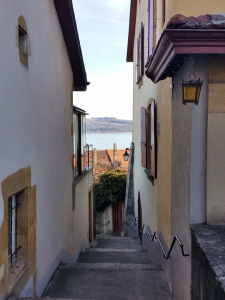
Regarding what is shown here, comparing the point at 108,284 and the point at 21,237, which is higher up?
the point at 21,237

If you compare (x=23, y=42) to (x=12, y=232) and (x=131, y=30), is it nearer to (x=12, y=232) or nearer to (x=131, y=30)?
(x=12, y=232)

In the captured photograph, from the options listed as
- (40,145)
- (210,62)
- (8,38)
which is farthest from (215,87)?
(40,145)

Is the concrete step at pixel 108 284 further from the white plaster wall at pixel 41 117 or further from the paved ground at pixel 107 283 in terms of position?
the white plaster wall at pixel 41 117

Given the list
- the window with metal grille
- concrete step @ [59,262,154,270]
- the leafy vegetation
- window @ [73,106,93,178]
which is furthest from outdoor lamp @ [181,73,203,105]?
Answer: the leafy vegetation

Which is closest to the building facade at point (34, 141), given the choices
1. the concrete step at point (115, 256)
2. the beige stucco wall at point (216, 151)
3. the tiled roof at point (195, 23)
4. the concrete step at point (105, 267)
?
the concrete step at point (105, 267)

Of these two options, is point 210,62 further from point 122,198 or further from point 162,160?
point 122,198

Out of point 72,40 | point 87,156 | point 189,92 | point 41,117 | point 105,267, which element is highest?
point 72,40

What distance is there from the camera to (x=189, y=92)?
3312 mm

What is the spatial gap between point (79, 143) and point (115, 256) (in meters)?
3.53

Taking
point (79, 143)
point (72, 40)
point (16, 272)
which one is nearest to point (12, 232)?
point (16, 272)

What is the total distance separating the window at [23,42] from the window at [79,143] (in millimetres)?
4652

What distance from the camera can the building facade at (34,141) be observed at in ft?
11.7

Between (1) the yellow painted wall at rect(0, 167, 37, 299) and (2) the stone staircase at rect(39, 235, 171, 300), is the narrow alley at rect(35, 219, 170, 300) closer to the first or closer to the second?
(2) the stone staircase at rect(39, 235, 171, 300)

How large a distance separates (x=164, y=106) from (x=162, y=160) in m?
0.97
